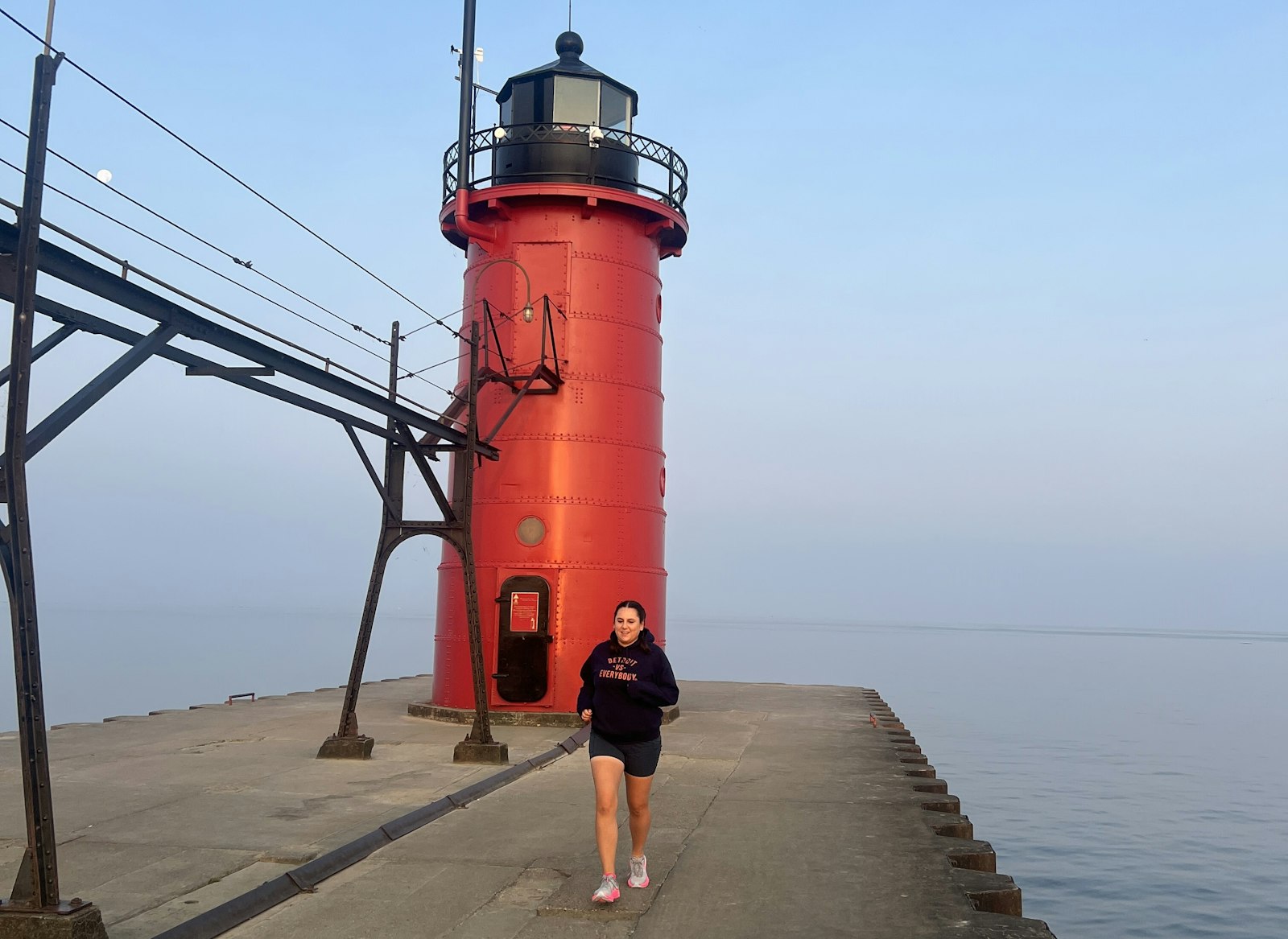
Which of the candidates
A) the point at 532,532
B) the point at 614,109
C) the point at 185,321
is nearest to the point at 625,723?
the point at 185,321

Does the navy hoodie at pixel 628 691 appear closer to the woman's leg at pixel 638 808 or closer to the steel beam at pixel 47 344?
the woman's leg at pixel 638 808

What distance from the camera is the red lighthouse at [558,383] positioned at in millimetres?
16609

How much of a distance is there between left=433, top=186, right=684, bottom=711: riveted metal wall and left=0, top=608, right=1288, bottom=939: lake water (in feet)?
22.4

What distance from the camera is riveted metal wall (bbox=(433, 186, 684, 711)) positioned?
16734mm

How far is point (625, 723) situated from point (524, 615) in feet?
32.3

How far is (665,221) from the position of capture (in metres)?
17.9

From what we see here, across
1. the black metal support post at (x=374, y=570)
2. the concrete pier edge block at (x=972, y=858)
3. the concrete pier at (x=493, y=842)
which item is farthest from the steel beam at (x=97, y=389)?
the concrete pier edge block at (x=972, y=858)

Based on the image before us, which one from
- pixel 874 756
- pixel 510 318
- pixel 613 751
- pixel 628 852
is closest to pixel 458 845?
pixel 628 852

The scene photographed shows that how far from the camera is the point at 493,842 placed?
8.48 metres

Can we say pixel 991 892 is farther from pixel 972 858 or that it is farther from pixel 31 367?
pixel 31 367

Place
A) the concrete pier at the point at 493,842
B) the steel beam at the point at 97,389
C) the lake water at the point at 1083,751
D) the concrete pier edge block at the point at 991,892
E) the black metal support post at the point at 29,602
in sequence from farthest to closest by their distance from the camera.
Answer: the lake water at the point at 1083,751
the concrete pier edge block at the point at 991,892
the concrete pier at the point at 493,842
the steel beam at the point at 97,389
the black metal support post at the point at 29,602

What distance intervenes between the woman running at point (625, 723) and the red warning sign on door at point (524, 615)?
9538 millimetres

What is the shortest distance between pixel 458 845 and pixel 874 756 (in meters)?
6.66

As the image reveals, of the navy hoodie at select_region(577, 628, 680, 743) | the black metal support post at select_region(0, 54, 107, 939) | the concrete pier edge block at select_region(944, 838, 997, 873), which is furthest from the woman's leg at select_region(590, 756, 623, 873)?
the concrete pier edge block at select_region(944, 838, 997, 873)
